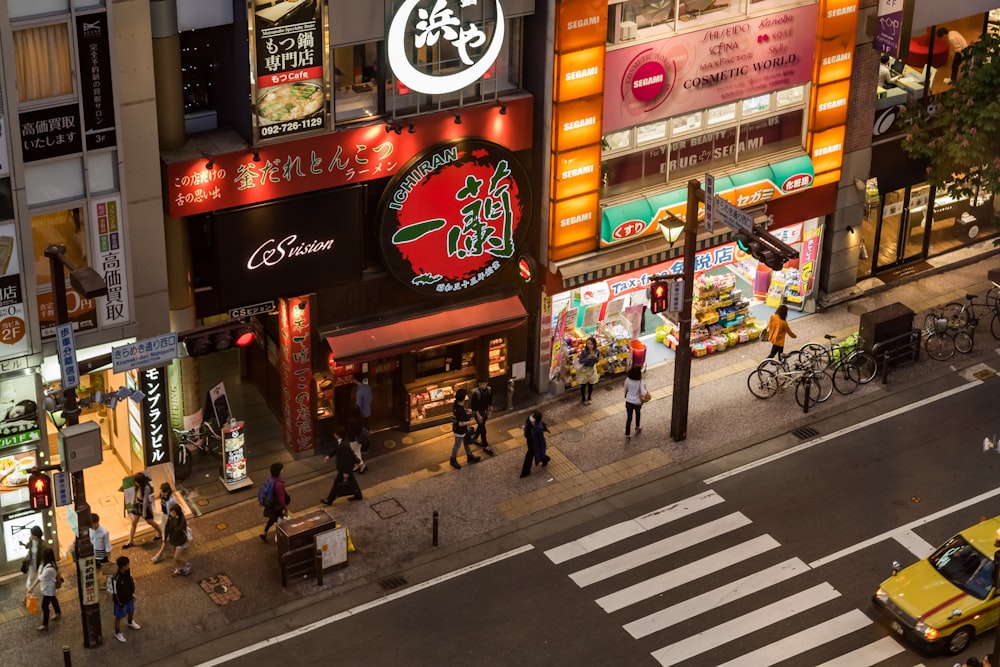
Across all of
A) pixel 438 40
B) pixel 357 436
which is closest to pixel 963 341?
pixel 357 436

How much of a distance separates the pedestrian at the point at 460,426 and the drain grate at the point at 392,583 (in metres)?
4.29

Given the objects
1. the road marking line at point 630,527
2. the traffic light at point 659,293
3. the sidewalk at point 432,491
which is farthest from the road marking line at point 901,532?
the traffic light at point 659,293

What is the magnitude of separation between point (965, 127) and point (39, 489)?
24.5 m

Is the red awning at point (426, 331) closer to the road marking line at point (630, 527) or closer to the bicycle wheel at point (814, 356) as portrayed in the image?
the road marking line at point (630, 527)

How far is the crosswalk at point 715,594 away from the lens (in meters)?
28.9

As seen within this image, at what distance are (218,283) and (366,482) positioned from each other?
583 cm

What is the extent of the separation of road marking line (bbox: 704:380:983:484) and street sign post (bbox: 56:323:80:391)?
14.9m

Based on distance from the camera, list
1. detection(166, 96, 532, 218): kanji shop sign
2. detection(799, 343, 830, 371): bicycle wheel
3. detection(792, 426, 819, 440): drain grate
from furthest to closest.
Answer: detection(799, 343, 830, 371): bicycle wheel → detection(792, 426, 819, 440): drain grate → detection(166, 96, 532, 218): kanji shop sign

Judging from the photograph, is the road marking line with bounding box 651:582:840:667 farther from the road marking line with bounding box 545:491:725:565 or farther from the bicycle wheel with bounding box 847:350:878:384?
the bicycle wheel with bounding box 847:350:878:384

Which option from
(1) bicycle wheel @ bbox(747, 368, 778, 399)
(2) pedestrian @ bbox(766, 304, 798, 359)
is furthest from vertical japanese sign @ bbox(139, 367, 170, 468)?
(2) pedestrian @ bbox(766, 304, 798, 359)

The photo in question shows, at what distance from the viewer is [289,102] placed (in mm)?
30812

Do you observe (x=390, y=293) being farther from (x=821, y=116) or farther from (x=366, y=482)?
(x=821, y=116)

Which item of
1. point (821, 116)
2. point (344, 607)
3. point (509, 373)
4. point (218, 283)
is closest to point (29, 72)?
point (218, 283)

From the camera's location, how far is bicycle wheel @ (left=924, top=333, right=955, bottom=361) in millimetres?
38984
